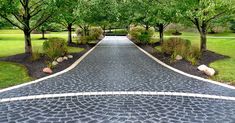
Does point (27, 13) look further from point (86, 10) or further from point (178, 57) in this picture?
point (178, 57)

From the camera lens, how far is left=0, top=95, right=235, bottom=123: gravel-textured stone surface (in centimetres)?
687

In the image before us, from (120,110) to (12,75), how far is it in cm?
645

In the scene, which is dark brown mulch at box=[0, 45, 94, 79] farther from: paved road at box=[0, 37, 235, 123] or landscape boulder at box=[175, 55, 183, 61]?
landscape boulder at box=[175, 55, 183, 61]

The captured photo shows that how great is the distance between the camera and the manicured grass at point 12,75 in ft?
36.6

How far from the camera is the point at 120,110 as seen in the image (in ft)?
24.7

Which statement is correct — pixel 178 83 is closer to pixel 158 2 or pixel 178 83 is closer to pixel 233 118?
pixel 233 118

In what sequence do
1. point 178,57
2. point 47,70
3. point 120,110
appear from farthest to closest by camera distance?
point 178,57 < point 47,70 < point 120,110

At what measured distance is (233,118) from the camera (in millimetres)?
6992

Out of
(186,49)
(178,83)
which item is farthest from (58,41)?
(178,83)

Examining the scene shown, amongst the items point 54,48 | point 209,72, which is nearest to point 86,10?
point 54,48

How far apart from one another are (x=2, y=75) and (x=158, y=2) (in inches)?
423

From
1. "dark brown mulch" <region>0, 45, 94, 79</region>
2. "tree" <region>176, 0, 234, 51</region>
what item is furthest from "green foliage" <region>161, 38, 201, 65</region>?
"dark brown mulch" <region>0, 45, 94, 79</region>

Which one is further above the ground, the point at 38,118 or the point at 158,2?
the point at 158,2

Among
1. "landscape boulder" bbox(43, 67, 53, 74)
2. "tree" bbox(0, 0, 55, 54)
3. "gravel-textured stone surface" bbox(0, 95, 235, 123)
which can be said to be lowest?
"gravel-textured stone surface" bbox(0, 95, 235, 123)
